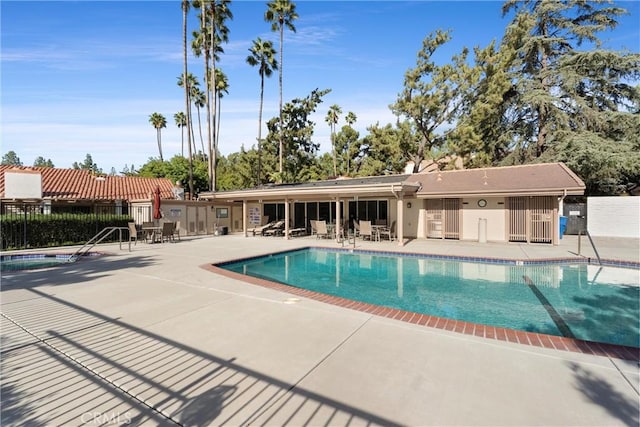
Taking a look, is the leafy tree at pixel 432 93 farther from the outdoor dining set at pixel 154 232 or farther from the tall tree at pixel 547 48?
the outdoor dining set at pixel 154 232

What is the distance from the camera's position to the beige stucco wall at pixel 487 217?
1407cm

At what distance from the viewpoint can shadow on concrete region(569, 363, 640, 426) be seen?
7.55ft

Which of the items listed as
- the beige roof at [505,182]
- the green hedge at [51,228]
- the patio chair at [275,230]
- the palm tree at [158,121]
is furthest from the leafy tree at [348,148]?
the palm tree at [158,121]

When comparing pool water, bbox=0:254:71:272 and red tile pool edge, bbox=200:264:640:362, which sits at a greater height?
red tile pool edge, bbox=200:264:640:362

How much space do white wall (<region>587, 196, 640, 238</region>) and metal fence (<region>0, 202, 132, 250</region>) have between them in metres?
24.5

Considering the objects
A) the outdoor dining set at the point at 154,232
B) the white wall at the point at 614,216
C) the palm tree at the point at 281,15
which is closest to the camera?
the outdoor dining set at the point at 154,232

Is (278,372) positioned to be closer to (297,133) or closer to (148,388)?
(148,388)

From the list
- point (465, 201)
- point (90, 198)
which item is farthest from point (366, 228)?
point (90, 198)

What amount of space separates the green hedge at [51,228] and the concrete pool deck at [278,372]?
10.6 metres

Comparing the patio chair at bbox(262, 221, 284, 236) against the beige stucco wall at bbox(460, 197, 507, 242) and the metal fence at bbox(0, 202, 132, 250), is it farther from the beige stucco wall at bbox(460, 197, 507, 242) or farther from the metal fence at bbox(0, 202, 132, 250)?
the beige stucco wall at bbox(460, 197, 507, 242)

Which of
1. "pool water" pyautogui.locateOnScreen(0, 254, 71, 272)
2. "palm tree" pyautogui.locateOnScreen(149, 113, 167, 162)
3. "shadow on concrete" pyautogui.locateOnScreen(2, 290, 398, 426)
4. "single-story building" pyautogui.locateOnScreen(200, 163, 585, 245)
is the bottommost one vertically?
"pool water" pyautogui.locateOnScreen(0, 254, 71, 272)

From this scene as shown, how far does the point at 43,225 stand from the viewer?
43.8 feet

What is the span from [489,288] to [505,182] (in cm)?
814

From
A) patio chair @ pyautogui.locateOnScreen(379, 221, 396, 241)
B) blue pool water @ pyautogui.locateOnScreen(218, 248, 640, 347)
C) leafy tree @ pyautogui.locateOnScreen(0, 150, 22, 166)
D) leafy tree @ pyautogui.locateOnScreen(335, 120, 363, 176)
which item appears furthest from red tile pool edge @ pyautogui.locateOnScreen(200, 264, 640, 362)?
leafy tree @ pyautogui.locateOnScreen(0, 150, 22, 166)
